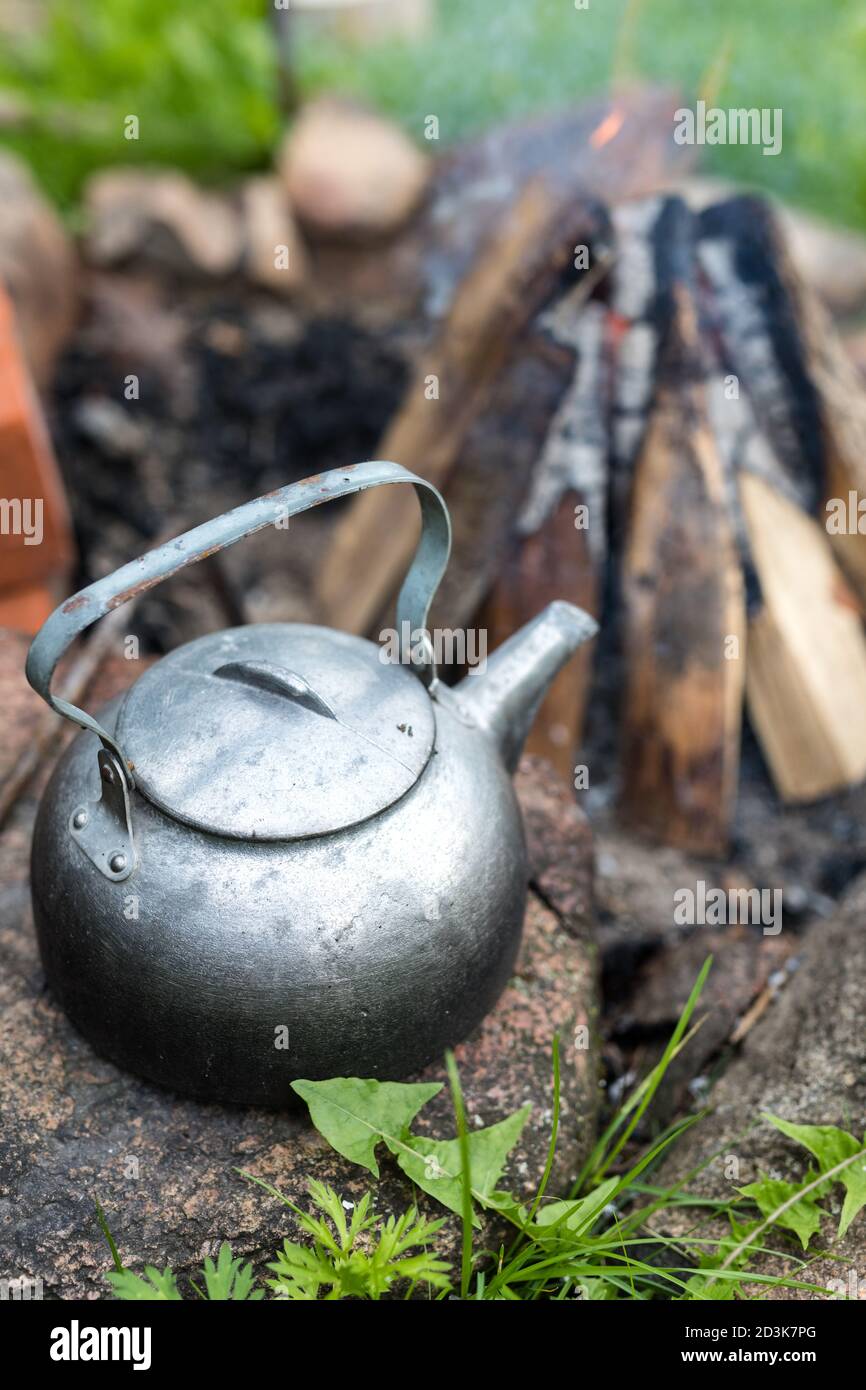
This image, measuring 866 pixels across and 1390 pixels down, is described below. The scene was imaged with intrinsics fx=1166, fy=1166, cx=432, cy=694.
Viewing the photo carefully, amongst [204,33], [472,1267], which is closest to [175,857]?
[472,1267]

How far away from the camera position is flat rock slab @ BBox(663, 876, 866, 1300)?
1.87 metres

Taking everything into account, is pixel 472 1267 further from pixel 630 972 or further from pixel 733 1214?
pixel 630 972

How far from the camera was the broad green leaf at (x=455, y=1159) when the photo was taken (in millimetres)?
1801

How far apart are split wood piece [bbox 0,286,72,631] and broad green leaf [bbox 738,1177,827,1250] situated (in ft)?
8.19

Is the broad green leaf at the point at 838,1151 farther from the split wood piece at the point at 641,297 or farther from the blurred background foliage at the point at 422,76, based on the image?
the blurred background foliage at the point at 422,76

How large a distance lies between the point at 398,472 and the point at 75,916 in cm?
83

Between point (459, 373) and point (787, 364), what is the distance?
0.89m

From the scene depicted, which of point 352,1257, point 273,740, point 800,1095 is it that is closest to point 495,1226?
point 352,1257

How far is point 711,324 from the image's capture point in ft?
9.85

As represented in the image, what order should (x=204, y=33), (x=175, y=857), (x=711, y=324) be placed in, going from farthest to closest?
(x=204, y=33)
(x=711, y=324)
(x=175, y=857)

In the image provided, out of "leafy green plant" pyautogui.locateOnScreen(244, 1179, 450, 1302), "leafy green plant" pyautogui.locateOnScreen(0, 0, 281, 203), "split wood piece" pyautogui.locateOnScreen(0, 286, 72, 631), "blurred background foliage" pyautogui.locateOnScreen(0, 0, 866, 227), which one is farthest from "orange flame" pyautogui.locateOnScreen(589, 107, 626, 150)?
"leafy green plant" pyautogui.locateOnScreen(244, 1179, 450, 1302)

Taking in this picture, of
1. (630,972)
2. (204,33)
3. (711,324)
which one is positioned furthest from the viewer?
(204,33)

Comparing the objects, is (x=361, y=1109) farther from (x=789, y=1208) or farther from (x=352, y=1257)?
(x=789, y=1208)

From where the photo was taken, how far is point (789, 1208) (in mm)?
1896
